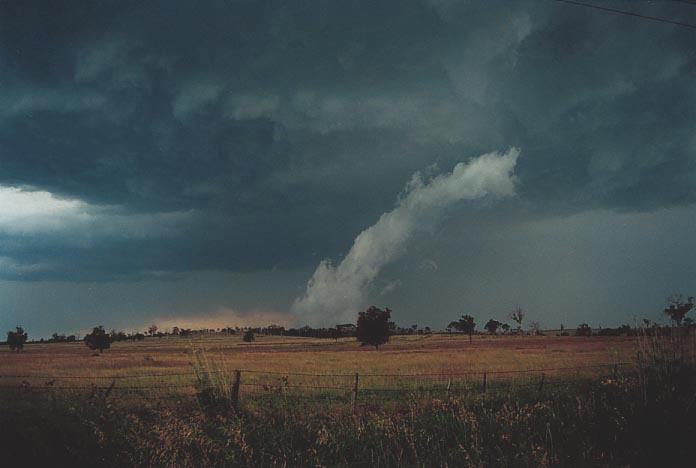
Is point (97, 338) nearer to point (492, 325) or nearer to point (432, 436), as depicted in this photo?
point (432, 436)

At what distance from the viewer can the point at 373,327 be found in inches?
3270

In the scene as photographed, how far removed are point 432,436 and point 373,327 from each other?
7568cm

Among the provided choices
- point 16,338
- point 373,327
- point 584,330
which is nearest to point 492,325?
point 584,330

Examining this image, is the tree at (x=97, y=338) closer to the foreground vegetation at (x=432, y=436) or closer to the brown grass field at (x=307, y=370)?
the brown grass field at (x=307, y=370)

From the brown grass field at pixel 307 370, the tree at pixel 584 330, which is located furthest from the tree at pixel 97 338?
the tree at pixel 584 330

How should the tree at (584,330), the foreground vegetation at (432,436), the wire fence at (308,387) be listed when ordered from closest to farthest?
the foreground vegetation at (432,436) < the wire fence at (308,387) < the tree at (584,330)

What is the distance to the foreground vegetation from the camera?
290 inches

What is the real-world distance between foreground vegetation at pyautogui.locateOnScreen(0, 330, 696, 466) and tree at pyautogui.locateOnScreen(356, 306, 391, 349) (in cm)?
7337

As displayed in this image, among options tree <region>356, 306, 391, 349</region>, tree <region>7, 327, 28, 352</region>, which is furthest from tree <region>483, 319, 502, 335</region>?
tree <region>7, 327, 28, 352</region>

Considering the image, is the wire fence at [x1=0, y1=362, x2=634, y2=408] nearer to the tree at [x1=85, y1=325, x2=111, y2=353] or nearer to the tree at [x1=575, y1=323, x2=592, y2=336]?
the tree at [x1=85, y1=325, x2=111, y2=353]

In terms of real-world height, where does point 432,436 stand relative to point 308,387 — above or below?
above

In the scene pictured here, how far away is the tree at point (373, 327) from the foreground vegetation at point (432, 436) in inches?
2889

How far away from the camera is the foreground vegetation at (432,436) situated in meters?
7.37

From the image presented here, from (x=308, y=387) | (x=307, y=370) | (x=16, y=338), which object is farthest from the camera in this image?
(x=16, y=338)
